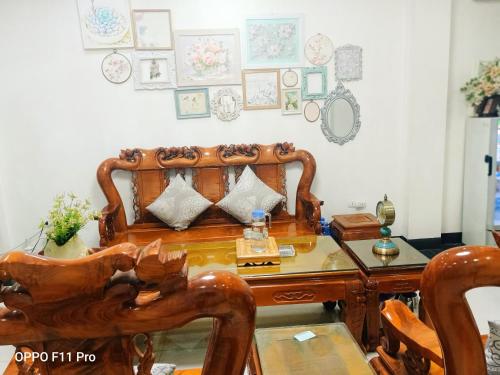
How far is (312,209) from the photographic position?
2988mm

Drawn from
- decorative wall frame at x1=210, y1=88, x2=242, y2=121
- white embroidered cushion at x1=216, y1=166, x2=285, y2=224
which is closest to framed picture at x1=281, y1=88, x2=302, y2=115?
decorative wall frame at x1=210, y1=88, x2=242, y2=121

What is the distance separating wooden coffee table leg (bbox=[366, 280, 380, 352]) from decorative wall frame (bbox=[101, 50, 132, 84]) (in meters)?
2.48

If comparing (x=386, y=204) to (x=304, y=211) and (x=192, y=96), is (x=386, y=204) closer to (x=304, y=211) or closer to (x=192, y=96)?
(x=304, y=211)

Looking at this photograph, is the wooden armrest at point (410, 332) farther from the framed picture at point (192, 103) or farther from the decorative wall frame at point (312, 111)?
the framed picture at point (192, 103)

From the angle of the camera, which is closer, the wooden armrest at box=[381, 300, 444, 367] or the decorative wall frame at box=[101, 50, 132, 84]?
the wooden armrest at box=[381, 300, 444, 367]

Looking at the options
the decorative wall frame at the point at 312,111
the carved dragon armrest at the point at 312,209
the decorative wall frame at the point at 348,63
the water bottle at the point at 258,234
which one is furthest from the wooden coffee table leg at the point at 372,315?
the decorative wall frame at the point at 348,63

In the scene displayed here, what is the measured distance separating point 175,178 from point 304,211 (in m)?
1.12

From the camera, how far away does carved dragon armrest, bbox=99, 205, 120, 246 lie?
278 centimetres

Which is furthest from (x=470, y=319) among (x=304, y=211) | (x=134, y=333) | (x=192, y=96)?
(x=192, y=96)

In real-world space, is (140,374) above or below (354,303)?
above

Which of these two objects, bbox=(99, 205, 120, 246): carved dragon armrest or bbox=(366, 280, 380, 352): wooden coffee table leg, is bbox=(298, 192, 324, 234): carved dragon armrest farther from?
bbox=(99, 205, 120, 246): carved dragon armrest

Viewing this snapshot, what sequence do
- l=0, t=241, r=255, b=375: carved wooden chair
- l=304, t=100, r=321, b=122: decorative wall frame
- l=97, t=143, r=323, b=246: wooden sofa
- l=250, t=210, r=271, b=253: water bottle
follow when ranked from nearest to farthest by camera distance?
l=0, t=241, r=255, b=375: carved wooden chair
l=250, t=210, r=271, b=253: water bottle
l=97, t=143, r=323, b=246: wooden sofa
l=304, t=100, r=321, b=122: decorative wall frame

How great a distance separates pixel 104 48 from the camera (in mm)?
3127

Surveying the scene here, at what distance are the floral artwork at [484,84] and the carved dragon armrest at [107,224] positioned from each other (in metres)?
3.23
